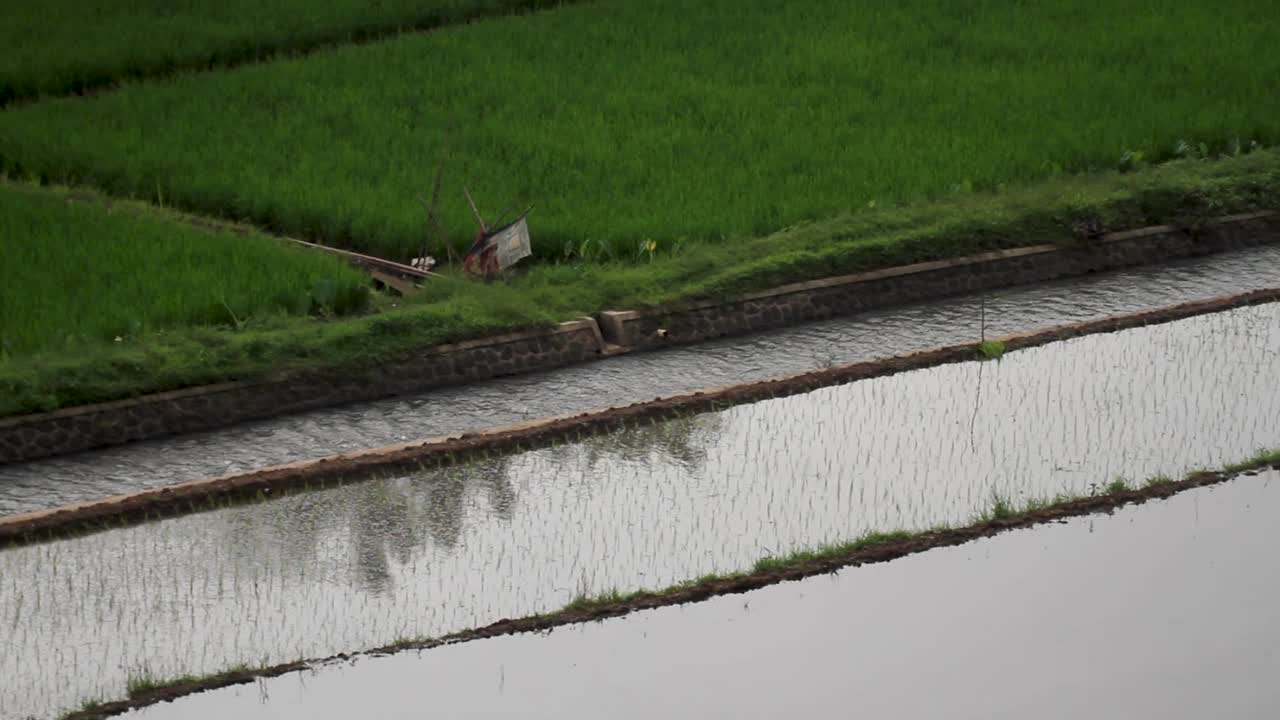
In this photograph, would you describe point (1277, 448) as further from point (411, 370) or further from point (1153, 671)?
point (411, 370)

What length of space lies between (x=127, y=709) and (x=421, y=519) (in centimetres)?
156

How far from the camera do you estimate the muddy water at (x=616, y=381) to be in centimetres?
722

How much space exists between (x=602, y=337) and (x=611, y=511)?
6.29 ft

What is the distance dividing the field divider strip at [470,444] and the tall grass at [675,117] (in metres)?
1.59

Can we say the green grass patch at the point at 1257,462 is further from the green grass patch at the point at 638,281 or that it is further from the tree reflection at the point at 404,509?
the green grass patch at the point at 638,281

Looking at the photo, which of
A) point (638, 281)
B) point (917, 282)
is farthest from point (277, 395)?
point (917, 282)

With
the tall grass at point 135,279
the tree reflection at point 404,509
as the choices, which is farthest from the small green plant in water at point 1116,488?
the tall grass at point 135,279

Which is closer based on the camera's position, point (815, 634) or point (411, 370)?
point (815, 634)

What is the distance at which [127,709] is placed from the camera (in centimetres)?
520

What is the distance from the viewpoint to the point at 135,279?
8.66m

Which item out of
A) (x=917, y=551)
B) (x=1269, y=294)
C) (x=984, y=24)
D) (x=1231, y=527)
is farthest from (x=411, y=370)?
(x=984, y=24)

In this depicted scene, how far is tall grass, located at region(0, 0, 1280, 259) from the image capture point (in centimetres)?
976

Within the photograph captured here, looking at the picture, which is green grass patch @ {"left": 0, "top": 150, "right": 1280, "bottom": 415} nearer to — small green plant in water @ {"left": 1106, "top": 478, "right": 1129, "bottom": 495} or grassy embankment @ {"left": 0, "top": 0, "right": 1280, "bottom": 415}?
grassy embankment @ {"left": 0, "top": 0, "right": 1280, "bottom": 415}

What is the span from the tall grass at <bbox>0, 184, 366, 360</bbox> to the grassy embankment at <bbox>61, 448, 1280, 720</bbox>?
112 inches
